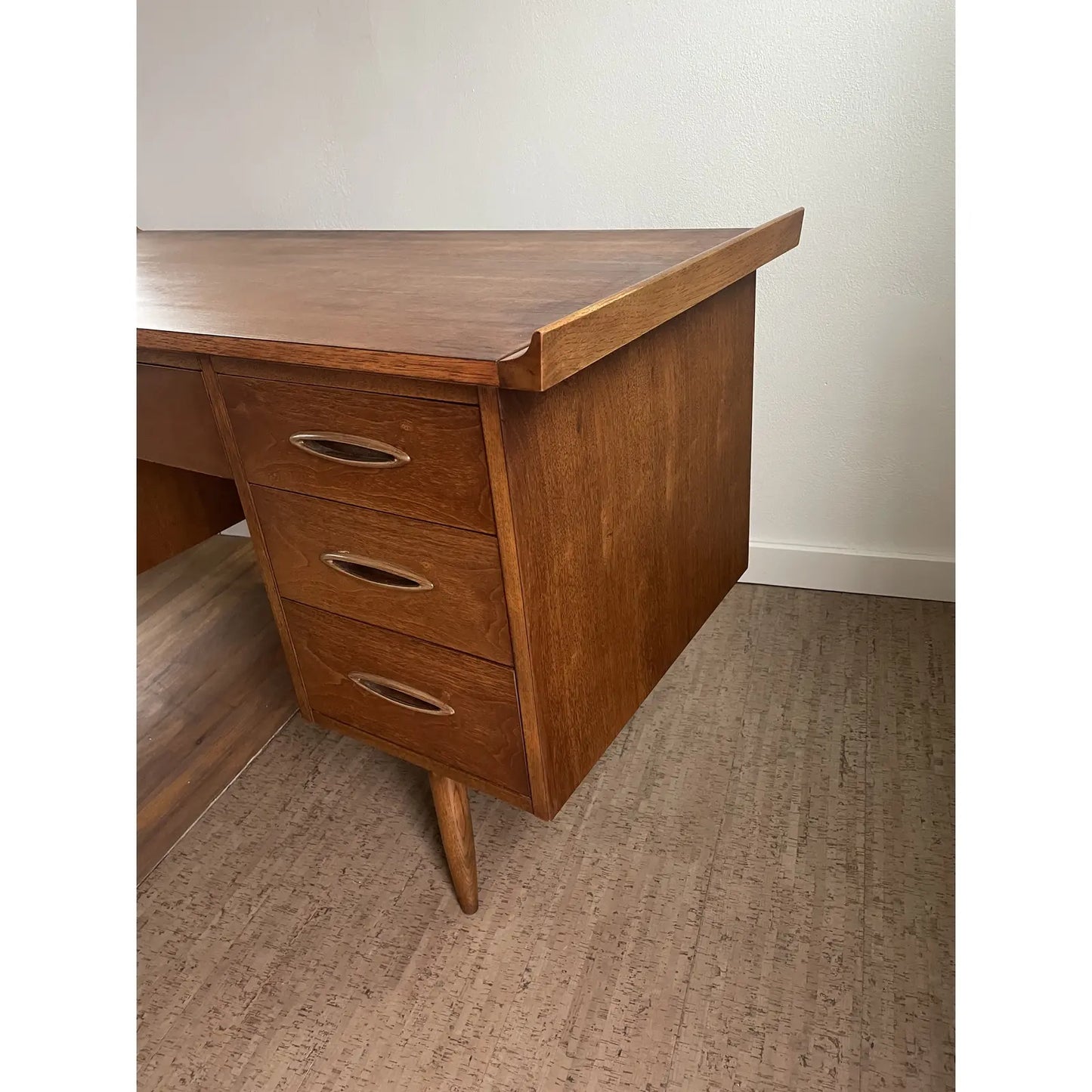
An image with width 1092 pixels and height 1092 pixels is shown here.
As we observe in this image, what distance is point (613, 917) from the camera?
119 centimetres

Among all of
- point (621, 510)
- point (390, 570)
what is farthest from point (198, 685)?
point (621, 510)

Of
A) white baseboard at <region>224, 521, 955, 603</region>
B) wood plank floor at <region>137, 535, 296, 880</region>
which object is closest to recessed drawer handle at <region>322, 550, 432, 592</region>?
wood plank floor at <region>137, 535, 296, 880</region>

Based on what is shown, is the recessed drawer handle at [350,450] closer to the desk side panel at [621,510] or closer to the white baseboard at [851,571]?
the desk side panel at [621,510]

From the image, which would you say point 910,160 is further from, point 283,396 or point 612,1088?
point 612,1088

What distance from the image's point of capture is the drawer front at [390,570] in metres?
0.92

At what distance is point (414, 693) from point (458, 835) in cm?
24

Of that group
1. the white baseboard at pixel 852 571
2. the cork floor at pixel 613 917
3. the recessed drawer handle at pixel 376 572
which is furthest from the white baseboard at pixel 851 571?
the recessed drawer handle at pixel 376 572

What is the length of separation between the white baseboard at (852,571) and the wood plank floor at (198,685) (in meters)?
0.94

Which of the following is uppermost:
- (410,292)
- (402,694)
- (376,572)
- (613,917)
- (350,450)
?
(410,292)

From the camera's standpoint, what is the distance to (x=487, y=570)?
2.97 ft

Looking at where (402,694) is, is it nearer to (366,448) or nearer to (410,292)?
(366,448)
